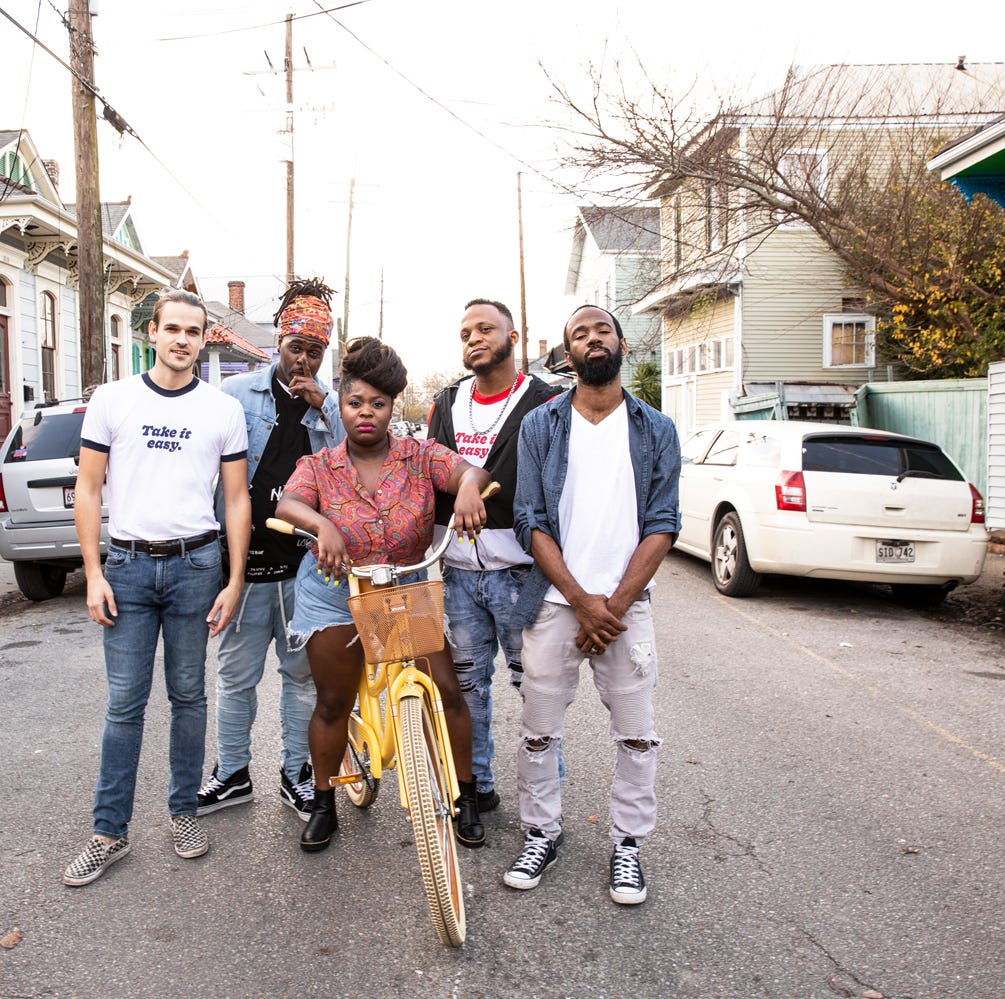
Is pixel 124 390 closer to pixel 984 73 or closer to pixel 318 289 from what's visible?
pixel 318 289

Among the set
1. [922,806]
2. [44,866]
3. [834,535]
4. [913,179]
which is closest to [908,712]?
[922,806]

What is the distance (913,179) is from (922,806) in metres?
16.8

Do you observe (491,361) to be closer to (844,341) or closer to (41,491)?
(41,491)

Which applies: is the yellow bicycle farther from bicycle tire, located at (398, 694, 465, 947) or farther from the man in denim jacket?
the man in denim jacket

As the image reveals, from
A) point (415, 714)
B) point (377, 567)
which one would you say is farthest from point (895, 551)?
point (377, 567)

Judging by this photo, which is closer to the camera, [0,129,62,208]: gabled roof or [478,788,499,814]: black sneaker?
[478,788,499,814]: black sneaker

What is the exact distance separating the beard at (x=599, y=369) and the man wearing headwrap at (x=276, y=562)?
115cm

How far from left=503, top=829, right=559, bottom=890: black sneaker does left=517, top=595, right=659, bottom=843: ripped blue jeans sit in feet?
0.41

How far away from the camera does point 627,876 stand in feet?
10.8

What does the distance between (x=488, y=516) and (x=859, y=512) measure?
5.37m

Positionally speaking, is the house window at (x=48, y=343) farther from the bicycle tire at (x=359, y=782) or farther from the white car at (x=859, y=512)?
the bicycle tire at (x=359, y=782)

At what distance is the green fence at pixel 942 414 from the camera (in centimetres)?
1392

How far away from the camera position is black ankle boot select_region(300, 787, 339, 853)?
3637 millimetres

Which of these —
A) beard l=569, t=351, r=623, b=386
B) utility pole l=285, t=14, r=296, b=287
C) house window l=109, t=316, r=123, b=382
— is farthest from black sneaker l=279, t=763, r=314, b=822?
utility pole l=285, t=14, r=296, b=287
